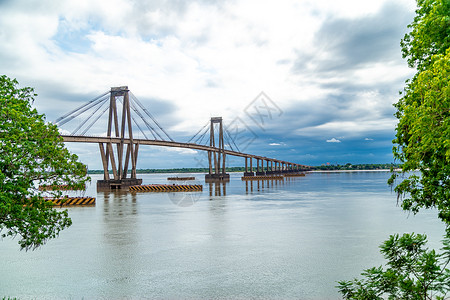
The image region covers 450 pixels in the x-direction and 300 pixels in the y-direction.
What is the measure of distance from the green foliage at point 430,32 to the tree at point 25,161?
9.48 metres

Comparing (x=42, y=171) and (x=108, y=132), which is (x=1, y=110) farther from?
(x=108, y=132)

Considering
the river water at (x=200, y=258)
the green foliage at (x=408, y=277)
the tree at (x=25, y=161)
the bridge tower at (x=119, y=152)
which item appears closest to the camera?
the green foliage at (x=408, y=277)

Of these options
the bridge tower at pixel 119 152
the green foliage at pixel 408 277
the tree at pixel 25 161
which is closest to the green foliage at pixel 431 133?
the green foliage at pixel 408 277

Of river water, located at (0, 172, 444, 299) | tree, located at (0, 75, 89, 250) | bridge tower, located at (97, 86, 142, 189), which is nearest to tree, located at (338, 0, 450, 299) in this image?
river water, located at (0, 172, 444, 299)

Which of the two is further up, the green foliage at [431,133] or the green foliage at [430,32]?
the green foliage at [430,32]

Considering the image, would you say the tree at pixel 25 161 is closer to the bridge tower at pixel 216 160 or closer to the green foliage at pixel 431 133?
the green foliage at pixel 431 133

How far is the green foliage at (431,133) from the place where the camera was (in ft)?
21.3

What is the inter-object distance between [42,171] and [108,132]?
64.0 metres

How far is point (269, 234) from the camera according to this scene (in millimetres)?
19719

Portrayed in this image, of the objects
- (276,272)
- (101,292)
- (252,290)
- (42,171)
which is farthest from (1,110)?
(276,272)

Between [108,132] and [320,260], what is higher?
[108,132]

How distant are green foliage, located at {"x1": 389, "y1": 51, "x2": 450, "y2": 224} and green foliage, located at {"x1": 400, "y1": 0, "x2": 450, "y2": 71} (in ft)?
3.17

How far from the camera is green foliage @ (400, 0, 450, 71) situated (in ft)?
26.1

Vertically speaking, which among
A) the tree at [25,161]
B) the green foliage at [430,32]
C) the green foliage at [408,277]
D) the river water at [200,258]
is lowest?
the river water at [200,258]
